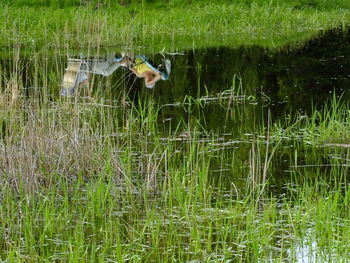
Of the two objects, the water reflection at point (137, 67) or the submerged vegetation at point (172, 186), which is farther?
the water reflection at point (137, 67)

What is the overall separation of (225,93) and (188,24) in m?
8.46

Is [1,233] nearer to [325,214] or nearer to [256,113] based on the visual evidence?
[325,214]

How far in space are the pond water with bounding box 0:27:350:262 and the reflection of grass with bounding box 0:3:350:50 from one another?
4.37 ft

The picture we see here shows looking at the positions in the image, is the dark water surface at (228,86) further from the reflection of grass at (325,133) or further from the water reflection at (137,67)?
the reflection of grass at (325,133)

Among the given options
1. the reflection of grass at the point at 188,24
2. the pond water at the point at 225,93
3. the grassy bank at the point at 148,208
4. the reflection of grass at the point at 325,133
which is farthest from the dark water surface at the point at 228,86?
the reflection of grass at the point at 188,24

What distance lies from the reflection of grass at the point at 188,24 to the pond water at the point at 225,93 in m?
1.33

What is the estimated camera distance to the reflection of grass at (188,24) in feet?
53.0

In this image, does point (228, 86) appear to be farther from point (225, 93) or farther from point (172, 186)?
point (172, 186)

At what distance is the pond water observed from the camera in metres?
6.29

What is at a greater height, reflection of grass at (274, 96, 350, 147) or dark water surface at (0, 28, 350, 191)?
reflection of grass at (274, 96, 350, 147)

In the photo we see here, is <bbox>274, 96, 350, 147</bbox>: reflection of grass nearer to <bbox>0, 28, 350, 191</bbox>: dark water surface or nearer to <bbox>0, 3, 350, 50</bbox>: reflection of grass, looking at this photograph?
<bbox>0, 28, 350, 191</bbox>: dark water surface

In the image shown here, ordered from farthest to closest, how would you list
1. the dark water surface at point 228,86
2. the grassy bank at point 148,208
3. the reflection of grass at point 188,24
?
the reflection of grass at point 188,24, the dark water surface at point 228,86, the grassy bank at point 148,208

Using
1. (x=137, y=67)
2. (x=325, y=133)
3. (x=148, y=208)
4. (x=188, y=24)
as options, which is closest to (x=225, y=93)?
(x=137, y=67)

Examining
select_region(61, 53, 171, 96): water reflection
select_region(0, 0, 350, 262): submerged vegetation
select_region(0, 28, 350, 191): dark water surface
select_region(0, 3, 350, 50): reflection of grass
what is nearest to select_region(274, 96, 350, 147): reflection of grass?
select_region(0, 0, 350, 262): submerged vegetation
